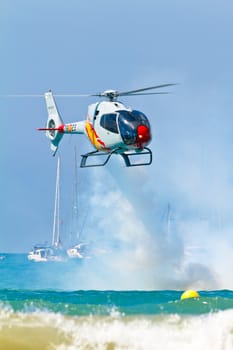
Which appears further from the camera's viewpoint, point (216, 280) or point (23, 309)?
point (216, 280)

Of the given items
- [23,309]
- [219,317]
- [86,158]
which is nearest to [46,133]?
[86,158]

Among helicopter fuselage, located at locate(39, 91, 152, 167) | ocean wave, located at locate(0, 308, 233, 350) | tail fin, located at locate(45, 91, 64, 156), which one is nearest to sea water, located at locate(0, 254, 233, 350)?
ocean wave, located at locate(0, 308, 233, 350)

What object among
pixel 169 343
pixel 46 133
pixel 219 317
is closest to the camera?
pixel 169 343

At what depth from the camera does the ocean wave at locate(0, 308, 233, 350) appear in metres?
28.6

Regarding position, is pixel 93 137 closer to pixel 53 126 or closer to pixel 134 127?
pixel 134 127

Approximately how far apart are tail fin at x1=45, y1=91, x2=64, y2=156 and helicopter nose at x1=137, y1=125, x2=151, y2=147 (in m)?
6.29

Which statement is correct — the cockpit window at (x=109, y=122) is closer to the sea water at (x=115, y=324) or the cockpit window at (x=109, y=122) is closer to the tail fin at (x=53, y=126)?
the tail fin at (x=53, y=126)

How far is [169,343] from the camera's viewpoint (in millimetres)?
28750

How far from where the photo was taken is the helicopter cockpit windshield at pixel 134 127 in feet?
114

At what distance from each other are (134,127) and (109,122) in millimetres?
1426

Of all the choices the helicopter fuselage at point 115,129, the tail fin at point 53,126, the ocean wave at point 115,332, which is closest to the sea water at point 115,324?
the ocean wave at point 115,332

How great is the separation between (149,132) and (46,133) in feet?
25.1

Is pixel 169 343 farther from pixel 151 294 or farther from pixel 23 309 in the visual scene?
pixel 151 294

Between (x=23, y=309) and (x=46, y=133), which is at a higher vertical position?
(x=46, y=133)
